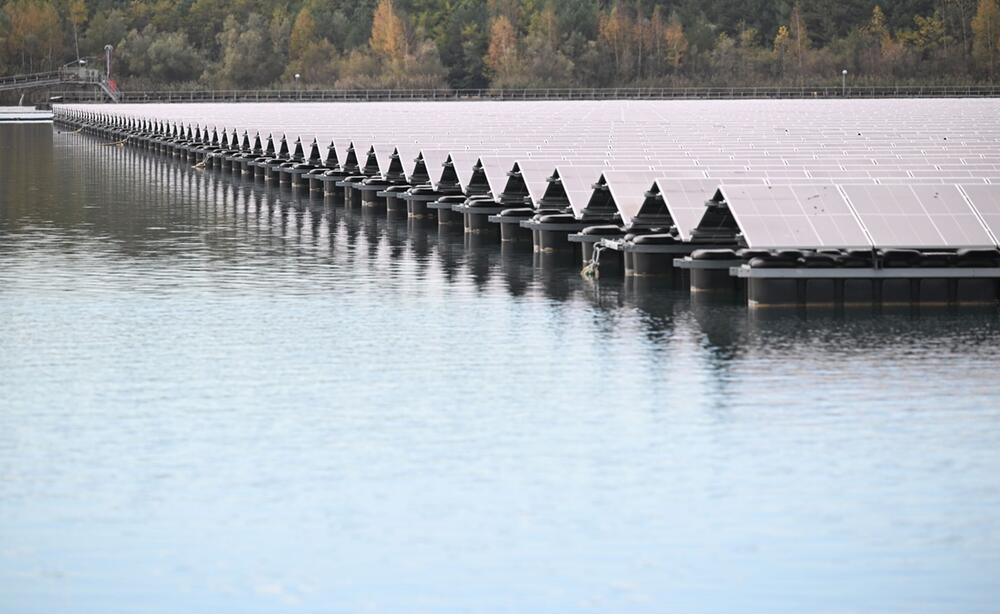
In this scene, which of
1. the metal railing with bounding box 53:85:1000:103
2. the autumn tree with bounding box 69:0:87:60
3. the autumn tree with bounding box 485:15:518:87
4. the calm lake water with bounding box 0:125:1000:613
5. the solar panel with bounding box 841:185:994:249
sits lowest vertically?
the calm lake water with bounding box 0:125:1000:613

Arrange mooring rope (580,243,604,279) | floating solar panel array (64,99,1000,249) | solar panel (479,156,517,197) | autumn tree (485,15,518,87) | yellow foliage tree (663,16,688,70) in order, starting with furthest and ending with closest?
yellow foliage tree (663,16,688,70), autumn tree (485,15,518,87), solar panel (479,156,517,197), mooring rope (580,243,604,279), floating solar panel array (64,99,1000,249)

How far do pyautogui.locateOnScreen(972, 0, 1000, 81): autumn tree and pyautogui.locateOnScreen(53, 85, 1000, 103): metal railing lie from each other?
16.6 meters

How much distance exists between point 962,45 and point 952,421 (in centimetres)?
15199

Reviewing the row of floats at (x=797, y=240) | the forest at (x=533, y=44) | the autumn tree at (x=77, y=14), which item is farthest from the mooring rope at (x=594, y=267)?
the autumn tree at (x=77, y=14)

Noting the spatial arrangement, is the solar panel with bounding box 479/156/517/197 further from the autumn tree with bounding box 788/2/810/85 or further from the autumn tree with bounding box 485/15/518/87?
the autumn tree with bounding box 485/15/518/87

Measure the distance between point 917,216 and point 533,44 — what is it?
474 feet

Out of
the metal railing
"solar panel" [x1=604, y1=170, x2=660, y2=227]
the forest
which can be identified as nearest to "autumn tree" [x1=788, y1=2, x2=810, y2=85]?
the forest

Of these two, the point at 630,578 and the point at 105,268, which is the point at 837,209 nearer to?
the point at 105,268

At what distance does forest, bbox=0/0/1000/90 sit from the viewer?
6211 inches

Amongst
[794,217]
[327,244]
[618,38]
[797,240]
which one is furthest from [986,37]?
[797,240]

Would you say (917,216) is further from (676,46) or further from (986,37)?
(676,46)

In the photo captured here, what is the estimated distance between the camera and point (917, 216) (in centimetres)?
2159

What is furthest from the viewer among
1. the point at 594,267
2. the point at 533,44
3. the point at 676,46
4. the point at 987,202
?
the point at 676,46

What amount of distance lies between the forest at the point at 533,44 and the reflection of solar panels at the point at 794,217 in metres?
129
